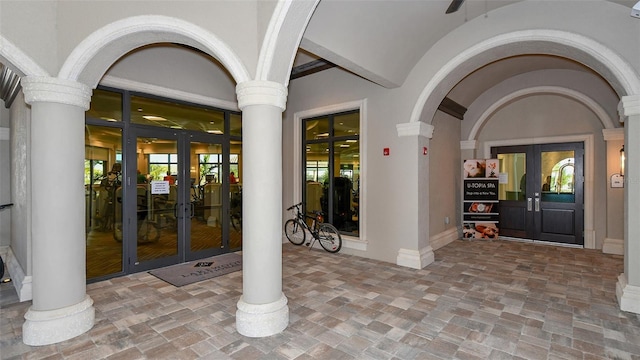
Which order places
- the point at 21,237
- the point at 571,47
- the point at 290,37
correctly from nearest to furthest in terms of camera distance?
the point at 290,37 < the point at 571,47 < the point at 21,237

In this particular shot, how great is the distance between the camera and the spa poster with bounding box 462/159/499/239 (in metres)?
7.53

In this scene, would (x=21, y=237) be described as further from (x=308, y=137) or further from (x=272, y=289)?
(x=308, y=137)

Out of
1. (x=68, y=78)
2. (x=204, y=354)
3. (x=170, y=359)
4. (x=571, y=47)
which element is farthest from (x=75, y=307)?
(x=571, y=47)

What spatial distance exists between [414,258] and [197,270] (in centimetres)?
355

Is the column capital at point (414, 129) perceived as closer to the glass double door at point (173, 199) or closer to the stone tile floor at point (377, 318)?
the stone tile floor at point (377, 318)

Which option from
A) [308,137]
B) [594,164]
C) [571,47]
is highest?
[571,47]

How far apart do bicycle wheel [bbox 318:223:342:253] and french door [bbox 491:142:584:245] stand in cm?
453

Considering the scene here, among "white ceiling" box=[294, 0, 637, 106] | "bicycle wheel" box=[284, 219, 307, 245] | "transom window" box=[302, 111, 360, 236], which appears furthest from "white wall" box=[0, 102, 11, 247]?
"white ceiling" box=[294, 0, 637, 106]

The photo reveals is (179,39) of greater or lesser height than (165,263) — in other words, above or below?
above

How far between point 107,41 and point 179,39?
2.11ft

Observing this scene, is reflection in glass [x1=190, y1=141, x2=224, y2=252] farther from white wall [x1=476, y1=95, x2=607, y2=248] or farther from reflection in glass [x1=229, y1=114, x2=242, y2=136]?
white wall [x1=476, y1=95, x2=607, y2=248]

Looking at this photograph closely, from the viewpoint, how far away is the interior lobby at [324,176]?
2936 millimetres

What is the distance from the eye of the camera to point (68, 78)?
9.76ft

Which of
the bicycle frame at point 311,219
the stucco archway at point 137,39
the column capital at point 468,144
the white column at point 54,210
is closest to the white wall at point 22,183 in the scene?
the white column at point 54,210
